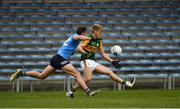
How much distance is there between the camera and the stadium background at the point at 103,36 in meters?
24.0

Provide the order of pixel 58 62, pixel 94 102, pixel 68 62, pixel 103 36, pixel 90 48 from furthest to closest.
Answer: pixel 103 36 < pixel 90 48 < pixel 94 102 < pixel 68 62 < pixel 58 62

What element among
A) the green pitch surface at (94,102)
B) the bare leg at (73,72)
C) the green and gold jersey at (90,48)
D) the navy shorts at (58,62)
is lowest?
the green pitch surface at (94,102)

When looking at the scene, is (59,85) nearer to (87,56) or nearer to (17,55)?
(17,55)

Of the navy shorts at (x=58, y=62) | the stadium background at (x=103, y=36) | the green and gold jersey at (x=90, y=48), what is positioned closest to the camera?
the navy shorts at (x=58, y=62)

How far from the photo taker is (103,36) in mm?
25641

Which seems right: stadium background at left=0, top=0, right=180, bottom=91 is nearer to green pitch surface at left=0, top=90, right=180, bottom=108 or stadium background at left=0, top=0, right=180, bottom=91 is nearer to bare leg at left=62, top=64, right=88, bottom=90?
green pitch surface at left=0, top=90, right=180, bottom=108

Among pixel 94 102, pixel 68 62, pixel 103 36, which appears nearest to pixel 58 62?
pixel 68 62

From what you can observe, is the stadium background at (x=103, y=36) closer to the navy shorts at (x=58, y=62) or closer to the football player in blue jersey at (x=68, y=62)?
the football player in blue jersey at (x=68, y=62)

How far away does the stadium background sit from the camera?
24.0 metres

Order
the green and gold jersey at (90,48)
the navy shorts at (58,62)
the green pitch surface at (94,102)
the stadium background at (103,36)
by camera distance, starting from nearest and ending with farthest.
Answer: the green pitch surface at (94,102) → the navy shorts at (58,62) → the green and gold jersey at (90,48) → the stadium background at (103,36)

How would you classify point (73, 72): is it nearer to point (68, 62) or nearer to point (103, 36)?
point (68, 62)

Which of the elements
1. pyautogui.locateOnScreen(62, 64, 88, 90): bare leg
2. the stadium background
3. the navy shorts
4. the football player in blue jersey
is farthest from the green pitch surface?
the stadium background

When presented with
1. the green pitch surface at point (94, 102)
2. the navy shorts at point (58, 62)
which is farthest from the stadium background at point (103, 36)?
the navy shorts at point (58, 62)

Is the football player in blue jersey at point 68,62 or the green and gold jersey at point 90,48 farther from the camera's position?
the green and gold jersey at point 90,48
